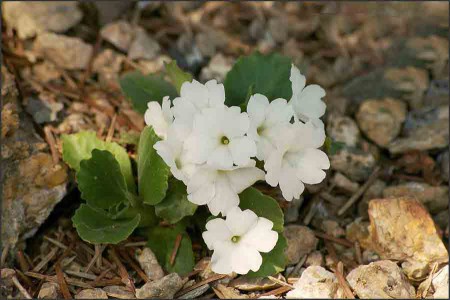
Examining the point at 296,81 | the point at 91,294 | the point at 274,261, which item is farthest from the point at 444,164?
the point at 91,294

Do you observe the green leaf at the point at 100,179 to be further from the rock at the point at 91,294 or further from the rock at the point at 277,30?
the rock at the point at 277,30

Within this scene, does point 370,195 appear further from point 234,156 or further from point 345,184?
point 234,156

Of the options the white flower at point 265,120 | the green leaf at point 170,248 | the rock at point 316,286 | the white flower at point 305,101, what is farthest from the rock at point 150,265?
the white flower at point 305,101

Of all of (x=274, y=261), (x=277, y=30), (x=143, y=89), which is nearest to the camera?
(x=274, y=261)

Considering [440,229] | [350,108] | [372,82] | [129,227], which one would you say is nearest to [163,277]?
[129,227]

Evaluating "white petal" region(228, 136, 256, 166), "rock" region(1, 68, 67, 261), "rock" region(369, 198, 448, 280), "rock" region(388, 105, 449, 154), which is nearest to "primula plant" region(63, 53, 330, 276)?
"white petal" region(228, 136, 256, 166)

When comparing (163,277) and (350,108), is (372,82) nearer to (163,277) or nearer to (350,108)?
(350,108)
